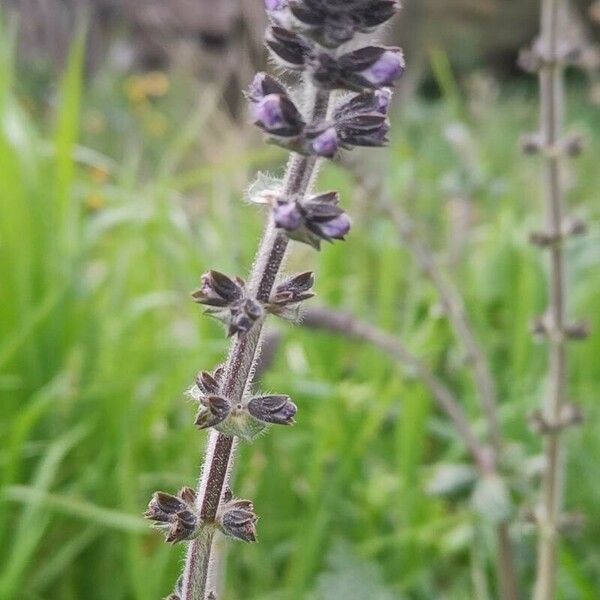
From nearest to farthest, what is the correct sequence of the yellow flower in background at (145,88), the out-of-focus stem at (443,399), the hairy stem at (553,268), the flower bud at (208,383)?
the flower bud at (208,383) → the hairy stem at (553,268) → the out-of-focus stem at (443,399) → the yellow flower in background at (145,88)

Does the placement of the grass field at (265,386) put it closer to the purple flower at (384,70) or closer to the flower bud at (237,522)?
the flower bud at (237,522)

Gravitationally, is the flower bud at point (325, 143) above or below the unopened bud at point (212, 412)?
above

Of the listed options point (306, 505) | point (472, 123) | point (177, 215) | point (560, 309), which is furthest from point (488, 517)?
point (472, 123)

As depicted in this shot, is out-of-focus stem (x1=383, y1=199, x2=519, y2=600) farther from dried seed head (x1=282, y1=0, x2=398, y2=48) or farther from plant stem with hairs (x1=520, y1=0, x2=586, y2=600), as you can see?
dried seed head (x1=282, y1=0, x2=398, y2=48)

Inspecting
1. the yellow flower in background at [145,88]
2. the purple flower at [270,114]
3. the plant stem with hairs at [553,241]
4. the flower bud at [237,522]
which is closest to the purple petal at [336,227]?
the purple flower at [270,114]

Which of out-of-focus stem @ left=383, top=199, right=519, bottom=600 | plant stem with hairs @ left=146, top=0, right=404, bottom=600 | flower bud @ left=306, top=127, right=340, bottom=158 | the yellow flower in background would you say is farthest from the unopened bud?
the yellow flower in background

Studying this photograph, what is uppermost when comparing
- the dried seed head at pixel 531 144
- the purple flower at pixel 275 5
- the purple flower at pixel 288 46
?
the dried seed head at pixel 531 144

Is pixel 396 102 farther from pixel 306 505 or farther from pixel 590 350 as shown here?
pixel 306 505
